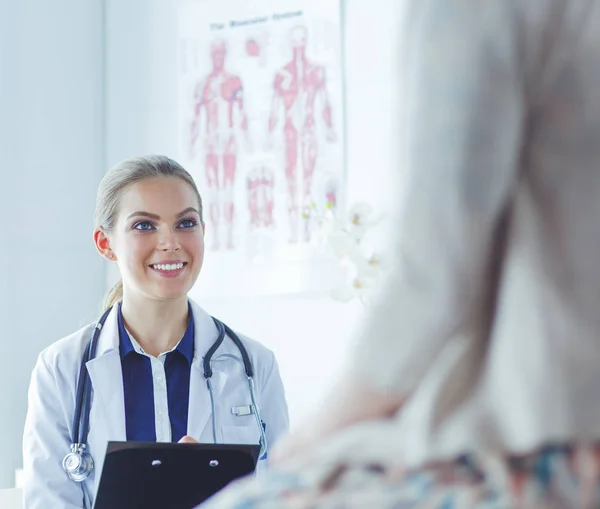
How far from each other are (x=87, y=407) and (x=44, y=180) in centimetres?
125

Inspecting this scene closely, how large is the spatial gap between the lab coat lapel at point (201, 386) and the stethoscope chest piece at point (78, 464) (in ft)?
0.75

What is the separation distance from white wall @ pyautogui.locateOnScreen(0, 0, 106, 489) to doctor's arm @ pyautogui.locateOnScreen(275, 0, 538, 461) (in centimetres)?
247

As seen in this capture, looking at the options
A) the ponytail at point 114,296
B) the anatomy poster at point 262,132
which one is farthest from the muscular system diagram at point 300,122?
the ponytail at point 114,296

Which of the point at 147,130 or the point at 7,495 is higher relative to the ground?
the point at 147,130

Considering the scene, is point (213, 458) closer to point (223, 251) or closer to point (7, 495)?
point (7, 495)

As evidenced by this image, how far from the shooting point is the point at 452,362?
577mm

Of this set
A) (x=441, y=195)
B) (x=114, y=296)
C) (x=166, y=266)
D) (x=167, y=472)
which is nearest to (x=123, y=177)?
(x=166, y=266)

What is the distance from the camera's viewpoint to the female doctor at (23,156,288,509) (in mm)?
2018

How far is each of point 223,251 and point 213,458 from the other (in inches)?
61.1

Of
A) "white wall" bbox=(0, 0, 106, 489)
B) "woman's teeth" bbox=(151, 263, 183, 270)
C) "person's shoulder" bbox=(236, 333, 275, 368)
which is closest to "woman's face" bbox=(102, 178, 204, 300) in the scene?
"woman's teeth" bbox=(151, 263, 183, 270)

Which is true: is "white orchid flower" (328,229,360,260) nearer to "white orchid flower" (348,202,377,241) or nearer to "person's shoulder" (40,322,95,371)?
"white orchid flower" (348,202,377,241)

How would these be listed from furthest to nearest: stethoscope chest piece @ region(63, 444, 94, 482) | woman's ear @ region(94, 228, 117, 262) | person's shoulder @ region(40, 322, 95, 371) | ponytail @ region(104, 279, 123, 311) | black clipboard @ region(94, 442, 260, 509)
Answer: ponytail @ region(104, 279, 123, 311)
woman's ear @ region(94, 228, 117, 262)
person's shoulder @ region(40, 322, 95, 371)
stethoscope chest piece @ region(63, 444, 94, 482)
black clipboard @ region(94, 442, 260, 509)

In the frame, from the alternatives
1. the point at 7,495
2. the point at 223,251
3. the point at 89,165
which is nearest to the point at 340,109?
the point at 223,251

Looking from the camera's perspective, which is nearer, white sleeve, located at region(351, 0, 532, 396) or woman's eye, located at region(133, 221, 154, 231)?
white sleeve, located at region(351, 0, 532, 396)
